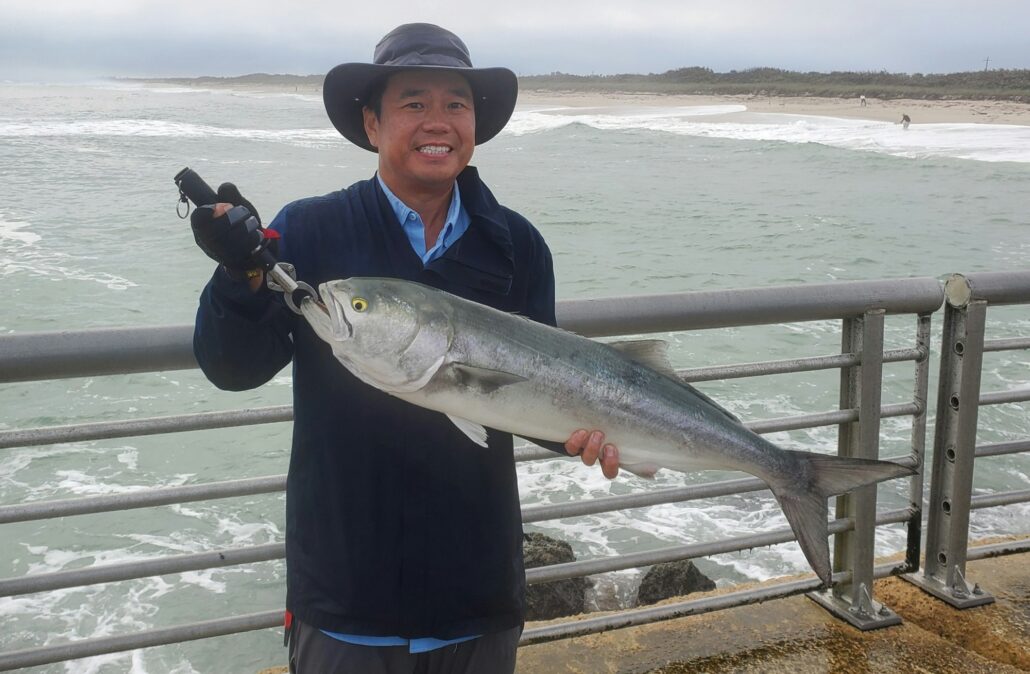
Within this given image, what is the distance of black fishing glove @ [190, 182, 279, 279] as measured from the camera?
5.91ft

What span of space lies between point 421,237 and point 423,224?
1.3 inches

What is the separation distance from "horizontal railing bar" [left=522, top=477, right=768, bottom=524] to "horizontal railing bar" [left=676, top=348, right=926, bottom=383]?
0.36 metres

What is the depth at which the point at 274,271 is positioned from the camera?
189 cm

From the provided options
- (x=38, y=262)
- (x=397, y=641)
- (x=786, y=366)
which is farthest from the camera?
(x=38, y=262)

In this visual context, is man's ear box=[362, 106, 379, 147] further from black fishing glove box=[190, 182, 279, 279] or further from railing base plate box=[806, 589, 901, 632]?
railing base plate box=[806, 589, 901, 632]

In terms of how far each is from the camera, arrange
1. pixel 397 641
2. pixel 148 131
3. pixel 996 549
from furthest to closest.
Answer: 1. pixel 148 131
2. pixel 996 549
3. pixel 397 641

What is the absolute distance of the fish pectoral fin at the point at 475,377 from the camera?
199cm

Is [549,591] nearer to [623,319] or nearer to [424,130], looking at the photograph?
[623,319]

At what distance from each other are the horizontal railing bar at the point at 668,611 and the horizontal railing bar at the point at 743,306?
1.08 m

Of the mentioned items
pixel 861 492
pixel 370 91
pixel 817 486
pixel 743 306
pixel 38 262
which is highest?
pixel 370 91

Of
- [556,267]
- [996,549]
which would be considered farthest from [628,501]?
[556,267]

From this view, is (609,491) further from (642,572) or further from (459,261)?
(459,261)

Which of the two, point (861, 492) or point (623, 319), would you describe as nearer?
point (623, 319)

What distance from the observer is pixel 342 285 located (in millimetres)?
1937
